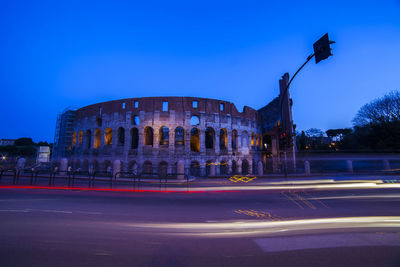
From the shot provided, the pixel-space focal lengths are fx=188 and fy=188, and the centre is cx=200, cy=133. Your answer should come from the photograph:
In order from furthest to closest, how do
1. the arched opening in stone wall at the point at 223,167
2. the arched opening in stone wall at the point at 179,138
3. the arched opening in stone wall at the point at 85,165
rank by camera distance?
the arched opening in stone wall at the point at 179,138 → the arched opening in stone wall at the point at 85,165 → the arched opening in stone wall at the point at 223,167

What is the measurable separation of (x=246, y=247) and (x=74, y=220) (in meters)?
4.77

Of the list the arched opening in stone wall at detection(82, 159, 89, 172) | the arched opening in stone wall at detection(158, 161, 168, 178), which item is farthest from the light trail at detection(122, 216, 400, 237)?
the arched opening in stone wall at detection(82, 159, 89, 172)

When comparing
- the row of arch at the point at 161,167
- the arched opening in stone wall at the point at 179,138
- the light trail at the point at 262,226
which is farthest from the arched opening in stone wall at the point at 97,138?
the light trail at the point at 262,226

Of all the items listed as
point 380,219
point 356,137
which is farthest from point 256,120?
point 380,219

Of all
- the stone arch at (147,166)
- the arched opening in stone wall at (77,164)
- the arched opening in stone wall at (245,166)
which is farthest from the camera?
the arched opening in stone wall at (77,164)

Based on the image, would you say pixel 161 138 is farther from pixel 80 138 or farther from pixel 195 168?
pixel 80 138

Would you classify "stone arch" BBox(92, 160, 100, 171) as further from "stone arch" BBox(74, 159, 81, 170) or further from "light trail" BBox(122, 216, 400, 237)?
"light trail" BBox(122, 216, 400, 237)

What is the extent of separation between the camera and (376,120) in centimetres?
3478

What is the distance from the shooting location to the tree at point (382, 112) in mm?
32531

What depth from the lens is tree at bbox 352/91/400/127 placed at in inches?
1281

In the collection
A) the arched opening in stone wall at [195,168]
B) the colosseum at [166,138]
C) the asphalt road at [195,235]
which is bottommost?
the asphalt road at [195,235]

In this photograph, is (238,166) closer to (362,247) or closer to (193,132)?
(193,132)

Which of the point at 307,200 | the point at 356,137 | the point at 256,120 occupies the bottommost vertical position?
the point at 307,200

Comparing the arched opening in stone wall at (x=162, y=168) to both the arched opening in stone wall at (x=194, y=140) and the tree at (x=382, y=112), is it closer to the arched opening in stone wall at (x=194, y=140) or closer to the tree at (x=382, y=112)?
the arched opening in stone wall at (x=194, y=140)
